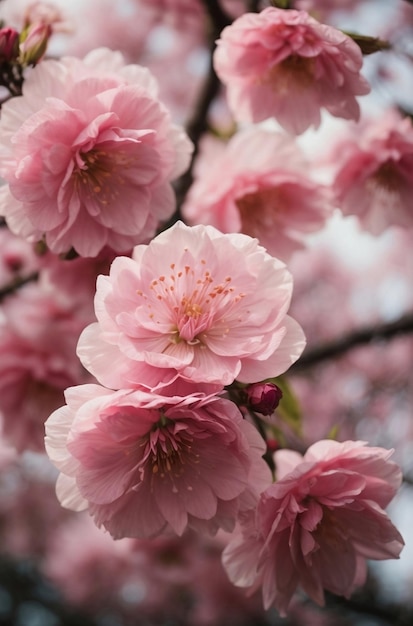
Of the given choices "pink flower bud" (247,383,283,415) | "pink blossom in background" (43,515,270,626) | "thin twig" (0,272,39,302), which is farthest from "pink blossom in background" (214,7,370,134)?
"pink blossom in background" (43,515,270,626)

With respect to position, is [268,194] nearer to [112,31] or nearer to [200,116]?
[200,116]

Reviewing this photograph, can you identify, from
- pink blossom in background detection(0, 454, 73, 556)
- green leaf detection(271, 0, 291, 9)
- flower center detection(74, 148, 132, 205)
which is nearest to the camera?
flower center detection(74, 148, 132, 205)

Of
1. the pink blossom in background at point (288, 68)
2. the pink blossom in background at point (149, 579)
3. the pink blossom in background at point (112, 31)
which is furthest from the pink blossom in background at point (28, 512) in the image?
the pink blossom in background at point (288, 68)

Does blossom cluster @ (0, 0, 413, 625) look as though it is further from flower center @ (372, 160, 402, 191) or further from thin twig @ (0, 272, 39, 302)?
thin twig @ (0, 272, 39, 302)

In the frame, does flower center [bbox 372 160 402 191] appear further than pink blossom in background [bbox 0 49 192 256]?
Yes

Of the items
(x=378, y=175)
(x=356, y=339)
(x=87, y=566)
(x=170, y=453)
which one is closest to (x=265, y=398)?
(x=170, y=453)
